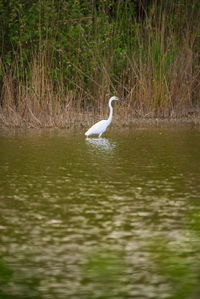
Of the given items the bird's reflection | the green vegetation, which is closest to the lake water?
the bird's reflection

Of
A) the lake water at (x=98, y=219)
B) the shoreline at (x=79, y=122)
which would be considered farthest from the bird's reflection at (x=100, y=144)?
the shoreline at (x=79, y=122)

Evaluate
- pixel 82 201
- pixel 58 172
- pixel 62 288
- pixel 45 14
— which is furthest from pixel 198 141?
pixel 62 288

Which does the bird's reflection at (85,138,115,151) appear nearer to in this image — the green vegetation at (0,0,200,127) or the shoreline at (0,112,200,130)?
the shoreline at (0,112,200,130)

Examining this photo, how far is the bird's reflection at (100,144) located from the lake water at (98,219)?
62mm

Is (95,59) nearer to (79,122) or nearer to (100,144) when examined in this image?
(79,122)

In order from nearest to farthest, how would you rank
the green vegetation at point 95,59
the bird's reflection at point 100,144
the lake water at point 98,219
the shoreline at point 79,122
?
the lake water at point 98,219, the bird's reflection at point 100,144, the shoreline at point 79,122, the green vegetation at point 95,59

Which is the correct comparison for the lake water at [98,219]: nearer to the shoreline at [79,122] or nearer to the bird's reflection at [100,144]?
the bird's reflection at [100,144]

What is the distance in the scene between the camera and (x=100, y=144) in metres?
9.58

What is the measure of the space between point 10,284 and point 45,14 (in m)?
10.4

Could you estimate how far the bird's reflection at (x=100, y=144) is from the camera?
912 centimetres

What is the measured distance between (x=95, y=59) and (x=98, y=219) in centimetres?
875

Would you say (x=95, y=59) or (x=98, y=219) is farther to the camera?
(x=95, y=59)

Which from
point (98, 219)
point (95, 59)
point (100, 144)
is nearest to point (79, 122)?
point (95, 59)

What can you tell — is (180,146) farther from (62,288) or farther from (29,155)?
(62,288)
